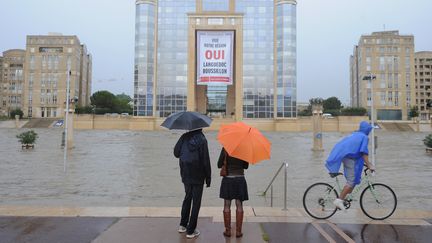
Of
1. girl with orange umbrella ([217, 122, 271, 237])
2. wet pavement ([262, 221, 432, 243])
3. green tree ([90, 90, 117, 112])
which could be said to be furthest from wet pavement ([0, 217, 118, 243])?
green tree ([90, 90, 117, 112])

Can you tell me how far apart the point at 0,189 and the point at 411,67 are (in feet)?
369

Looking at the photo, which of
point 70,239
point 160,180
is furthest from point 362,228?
point 160,180

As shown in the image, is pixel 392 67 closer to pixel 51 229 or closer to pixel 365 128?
pixel 365 128

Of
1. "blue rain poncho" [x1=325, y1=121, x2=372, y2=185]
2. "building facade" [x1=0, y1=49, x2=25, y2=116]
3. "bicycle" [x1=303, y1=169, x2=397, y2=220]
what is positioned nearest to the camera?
"blue rain poncho" [x1=325, y1=121, x2=372, y2=185]

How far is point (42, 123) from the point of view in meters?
75.6

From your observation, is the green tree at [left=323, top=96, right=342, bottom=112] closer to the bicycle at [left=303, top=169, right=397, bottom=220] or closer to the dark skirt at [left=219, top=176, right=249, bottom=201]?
the bicycle at [left=303, top=169, right=397, bottom=220]

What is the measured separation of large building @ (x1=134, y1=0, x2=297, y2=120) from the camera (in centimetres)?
7306

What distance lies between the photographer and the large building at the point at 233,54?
73.1 m

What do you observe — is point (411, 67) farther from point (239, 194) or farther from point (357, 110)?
point (239, 194)

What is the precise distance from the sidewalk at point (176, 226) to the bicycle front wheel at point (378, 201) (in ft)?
0.59

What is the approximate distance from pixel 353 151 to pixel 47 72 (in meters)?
119

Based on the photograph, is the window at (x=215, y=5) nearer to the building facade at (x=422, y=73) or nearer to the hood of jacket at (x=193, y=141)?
the hood of jacket at (x=193, y=141)

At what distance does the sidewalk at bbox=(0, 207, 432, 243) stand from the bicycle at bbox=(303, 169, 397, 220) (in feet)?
0.61

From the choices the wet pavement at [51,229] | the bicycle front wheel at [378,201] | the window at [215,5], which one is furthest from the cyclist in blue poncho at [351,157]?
the window at [215,5]
